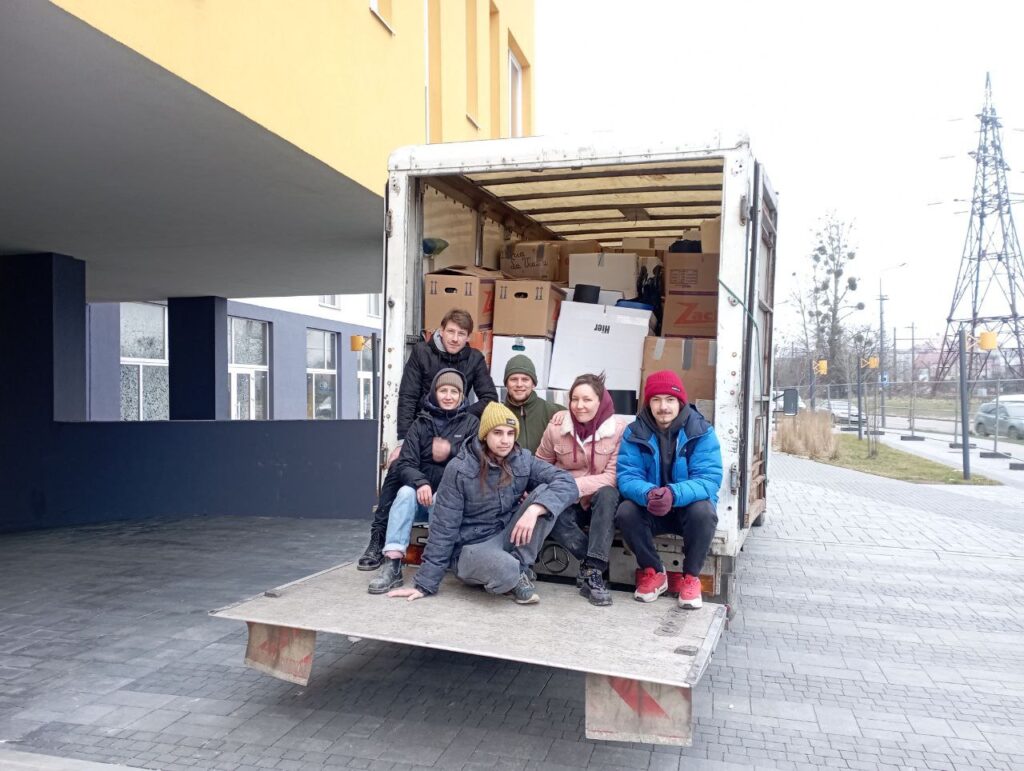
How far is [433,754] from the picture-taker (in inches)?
147

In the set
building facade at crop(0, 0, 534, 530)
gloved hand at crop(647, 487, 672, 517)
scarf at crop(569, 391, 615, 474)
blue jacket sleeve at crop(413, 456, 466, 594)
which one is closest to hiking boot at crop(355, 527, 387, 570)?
blue jacket sleeve at crop(413, 456, 466, 594)

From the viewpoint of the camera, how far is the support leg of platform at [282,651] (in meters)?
4.04

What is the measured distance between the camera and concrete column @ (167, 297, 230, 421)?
13.9 meters

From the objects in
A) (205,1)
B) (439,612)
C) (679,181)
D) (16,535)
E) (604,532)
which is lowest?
→ (16,535)

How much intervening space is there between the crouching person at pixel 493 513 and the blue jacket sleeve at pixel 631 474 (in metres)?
0.27

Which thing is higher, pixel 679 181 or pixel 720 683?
pixel 679 181

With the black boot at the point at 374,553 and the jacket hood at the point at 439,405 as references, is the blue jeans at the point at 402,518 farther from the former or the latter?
the jacket hood at the point at 439,405

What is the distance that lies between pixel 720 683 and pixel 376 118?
600 cm

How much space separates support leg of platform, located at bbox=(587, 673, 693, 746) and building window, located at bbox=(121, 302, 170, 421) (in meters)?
14.5

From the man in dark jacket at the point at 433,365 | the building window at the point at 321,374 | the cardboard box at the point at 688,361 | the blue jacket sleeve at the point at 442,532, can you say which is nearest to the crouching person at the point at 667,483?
the cardboard box at the point at 688,361

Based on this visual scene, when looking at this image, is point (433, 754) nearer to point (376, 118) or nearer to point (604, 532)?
point (604, 532)

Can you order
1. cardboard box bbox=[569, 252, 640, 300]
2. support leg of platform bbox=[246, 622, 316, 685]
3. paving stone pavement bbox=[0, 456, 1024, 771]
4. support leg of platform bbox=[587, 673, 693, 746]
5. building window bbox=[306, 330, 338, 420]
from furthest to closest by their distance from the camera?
1. building window bbox=[306, 330, 338, 420]
2. cardboard box bbox=[569, 252, 640, 300]
3. support leg of platform bbox=[246, 622, 316, 685]
4. paving stone pavement bbox=[0, 456, 1024, 771]
5. support leg of platform bbox=[587, 673, 693, 746]

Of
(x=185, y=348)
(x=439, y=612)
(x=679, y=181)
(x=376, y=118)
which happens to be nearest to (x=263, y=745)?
(x=439, y=612)

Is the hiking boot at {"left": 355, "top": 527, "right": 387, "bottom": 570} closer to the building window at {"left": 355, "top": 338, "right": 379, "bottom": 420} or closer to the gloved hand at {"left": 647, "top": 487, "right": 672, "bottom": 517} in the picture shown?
the gloved hand at {"left": 647, "top": 487, "right": 672, "bottom": 517}
